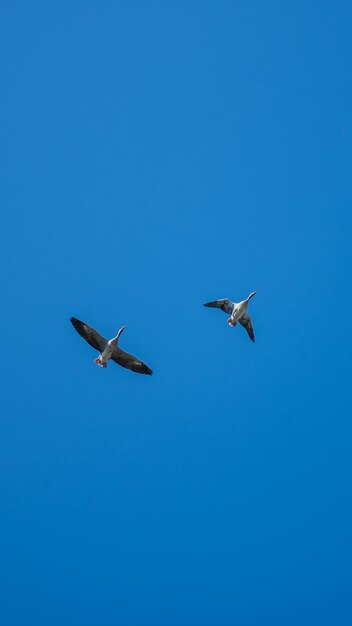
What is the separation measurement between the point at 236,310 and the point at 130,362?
4309mm

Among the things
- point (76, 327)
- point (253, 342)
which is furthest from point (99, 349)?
point (253, 342)

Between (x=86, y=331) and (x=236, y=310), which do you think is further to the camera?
(x=236, y=310)

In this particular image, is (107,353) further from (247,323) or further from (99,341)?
(247,323)

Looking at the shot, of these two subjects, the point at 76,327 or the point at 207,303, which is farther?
the point at 207,303

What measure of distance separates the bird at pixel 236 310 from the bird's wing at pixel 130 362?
350cm

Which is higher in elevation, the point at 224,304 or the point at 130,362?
the point at 224,304

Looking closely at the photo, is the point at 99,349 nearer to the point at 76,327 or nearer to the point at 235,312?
the point at 76,327

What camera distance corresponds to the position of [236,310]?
101 feet

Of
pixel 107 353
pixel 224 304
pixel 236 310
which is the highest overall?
pixel 224 304

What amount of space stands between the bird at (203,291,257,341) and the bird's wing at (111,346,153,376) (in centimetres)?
350

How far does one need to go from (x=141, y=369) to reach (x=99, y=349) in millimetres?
1707

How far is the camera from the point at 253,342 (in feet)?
111

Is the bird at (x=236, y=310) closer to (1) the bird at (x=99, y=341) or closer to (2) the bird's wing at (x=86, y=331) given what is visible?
(1) the bird at (x=99, y=341)

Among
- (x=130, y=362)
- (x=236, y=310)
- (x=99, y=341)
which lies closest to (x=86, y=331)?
(x=99, y=341)
